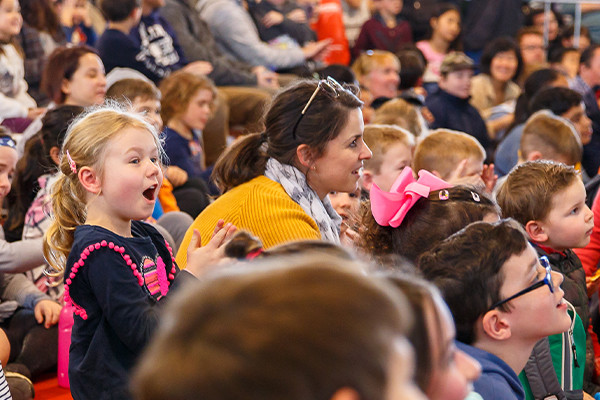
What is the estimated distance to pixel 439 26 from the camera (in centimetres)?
714

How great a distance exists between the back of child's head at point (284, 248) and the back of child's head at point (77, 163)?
79 centimetres

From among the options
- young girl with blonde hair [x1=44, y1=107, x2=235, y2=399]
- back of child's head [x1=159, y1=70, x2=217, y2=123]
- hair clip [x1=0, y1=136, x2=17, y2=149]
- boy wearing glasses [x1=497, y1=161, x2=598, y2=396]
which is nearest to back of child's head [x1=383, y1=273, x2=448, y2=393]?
young girl with blonde hair [x1=44, y1=107, x2=235, y2=399]

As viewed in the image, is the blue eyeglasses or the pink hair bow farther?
the pink hair bow

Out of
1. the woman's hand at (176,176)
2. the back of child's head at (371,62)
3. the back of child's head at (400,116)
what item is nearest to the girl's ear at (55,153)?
the woman's hand at (176,176)

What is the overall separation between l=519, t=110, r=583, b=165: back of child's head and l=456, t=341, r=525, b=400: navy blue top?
2230 millimetres

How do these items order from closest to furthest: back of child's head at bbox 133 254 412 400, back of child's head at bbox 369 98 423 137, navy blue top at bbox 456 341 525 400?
back of child's head at bbox 133 254 412 400, navy blue top at bbox 456 341 525 400, back of child's head at bbox 369 98 423 137

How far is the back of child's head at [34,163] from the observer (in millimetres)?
3076

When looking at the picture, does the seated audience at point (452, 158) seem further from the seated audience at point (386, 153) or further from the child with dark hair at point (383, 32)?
the child with dark hair at point (383, 32)

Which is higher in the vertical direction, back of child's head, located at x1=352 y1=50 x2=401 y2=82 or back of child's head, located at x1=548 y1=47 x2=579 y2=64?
back of child's head, located at x1=352 y1=50 x2=401 y2=82

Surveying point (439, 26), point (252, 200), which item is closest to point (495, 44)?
point (439, 26)

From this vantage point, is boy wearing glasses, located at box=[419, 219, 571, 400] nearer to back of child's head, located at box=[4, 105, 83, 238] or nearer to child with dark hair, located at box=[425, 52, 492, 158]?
back of child's head, located at box=[4, 105, 83, 238]

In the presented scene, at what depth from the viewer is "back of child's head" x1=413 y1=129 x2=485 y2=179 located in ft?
10.0

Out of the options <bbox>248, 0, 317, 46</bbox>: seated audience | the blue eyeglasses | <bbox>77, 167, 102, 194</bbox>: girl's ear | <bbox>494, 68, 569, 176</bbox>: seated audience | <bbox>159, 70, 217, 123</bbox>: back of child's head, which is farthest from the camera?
<bbox>248, 0, 317, 46</bbox>: seated audience

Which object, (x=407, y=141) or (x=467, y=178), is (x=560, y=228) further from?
(x=407, y=141)
